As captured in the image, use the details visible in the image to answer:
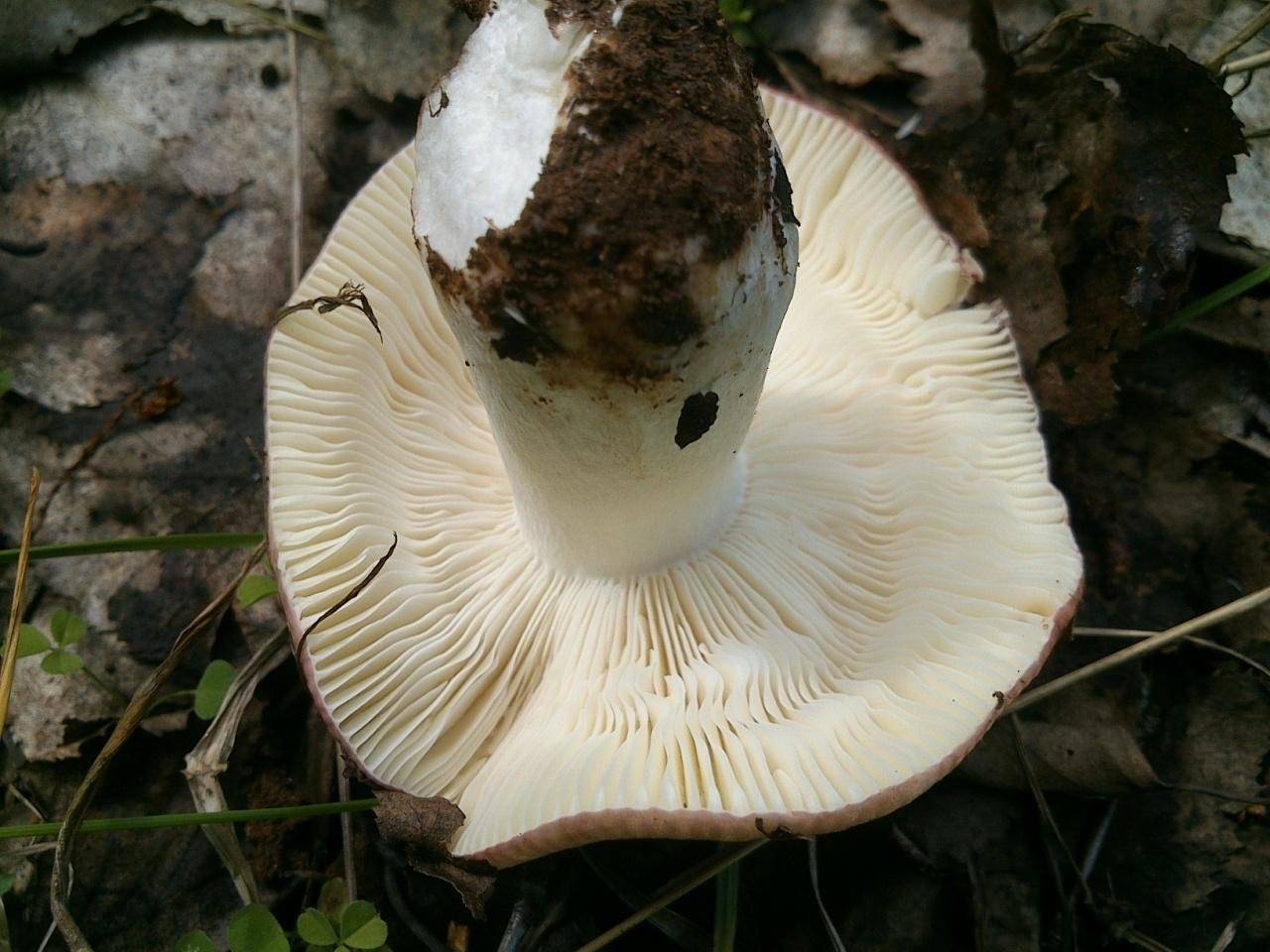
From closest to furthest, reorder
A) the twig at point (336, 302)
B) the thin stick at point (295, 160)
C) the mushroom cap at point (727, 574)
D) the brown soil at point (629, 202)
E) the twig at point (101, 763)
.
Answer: the brown soil at point (629, 202) → the mushroom cap at point (727, 574) → the twig at point (101, 763) → the twig at point (336, 302) → the thin stick at point (295, 160)

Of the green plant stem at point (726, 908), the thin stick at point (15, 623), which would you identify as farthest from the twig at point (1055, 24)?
the thin stick at point (15, 623)

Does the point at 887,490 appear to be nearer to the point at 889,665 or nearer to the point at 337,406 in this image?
the point at 889,665

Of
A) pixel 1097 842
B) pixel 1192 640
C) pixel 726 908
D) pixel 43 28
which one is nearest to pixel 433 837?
pixel 726 908

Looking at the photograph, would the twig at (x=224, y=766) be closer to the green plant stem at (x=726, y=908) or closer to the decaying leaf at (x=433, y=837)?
the decaying leaf at (x=433, y=837)

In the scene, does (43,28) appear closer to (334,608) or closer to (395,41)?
(395,41)

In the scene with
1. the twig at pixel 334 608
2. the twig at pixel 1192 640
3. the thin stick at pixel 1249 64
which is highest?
the thin stick at pixel 1249 64

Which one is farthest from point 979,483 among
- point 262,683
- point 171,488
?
point 171,488
